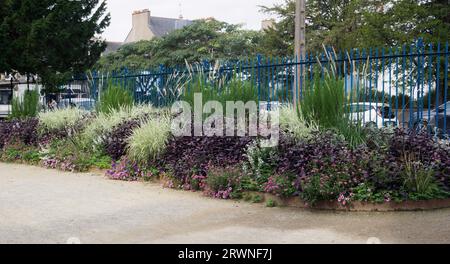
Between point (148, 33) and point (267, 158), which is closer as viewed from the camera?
point (267, 158)

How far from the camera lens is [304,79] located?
909 cm

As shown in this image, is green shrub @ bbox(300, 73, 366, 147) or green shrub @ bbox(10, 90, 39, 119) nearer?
green shrub @ bbox(300, 73, 366, 147)

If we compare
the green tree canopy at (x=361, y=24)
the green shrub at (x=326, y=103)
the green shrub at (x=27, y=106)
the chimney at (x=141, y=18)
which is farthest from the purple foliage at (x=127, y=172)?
the chimney at (x=141, y=18)

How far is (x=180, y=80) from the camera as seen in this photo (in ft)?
38.7

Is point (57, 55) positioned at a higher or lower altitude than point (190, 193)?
higher

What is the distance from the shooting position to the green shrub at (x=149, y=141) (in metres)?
9.03

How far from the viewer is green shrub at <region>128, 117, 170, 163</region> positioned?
9030 mm

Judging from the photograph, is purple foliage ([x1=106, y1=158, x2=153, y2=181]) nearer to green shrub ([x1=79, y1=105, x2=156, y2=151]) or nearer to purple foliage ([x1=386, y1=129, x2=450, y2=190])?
green shrub ([x1=79, y1=105, x2=156, y2=151])

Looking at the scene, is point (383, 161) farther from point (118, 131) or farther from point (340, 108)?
point (118, 131)

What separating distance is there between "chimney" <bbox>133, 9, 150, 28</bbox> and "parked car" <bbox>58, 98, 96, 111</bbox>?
46.6 metres

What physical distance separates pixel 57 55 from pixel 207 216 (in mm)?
11347

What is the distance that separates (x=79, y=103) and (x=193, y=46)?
2597cm

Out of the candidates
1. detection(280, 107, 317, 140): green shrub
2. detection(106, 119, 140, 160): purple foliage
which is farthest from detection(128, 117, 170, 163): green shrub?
detection(280, 107, 317, 140): green shrub

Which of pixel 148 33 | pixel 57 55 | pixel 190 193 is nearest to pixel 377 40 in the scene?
pixel 57 55
